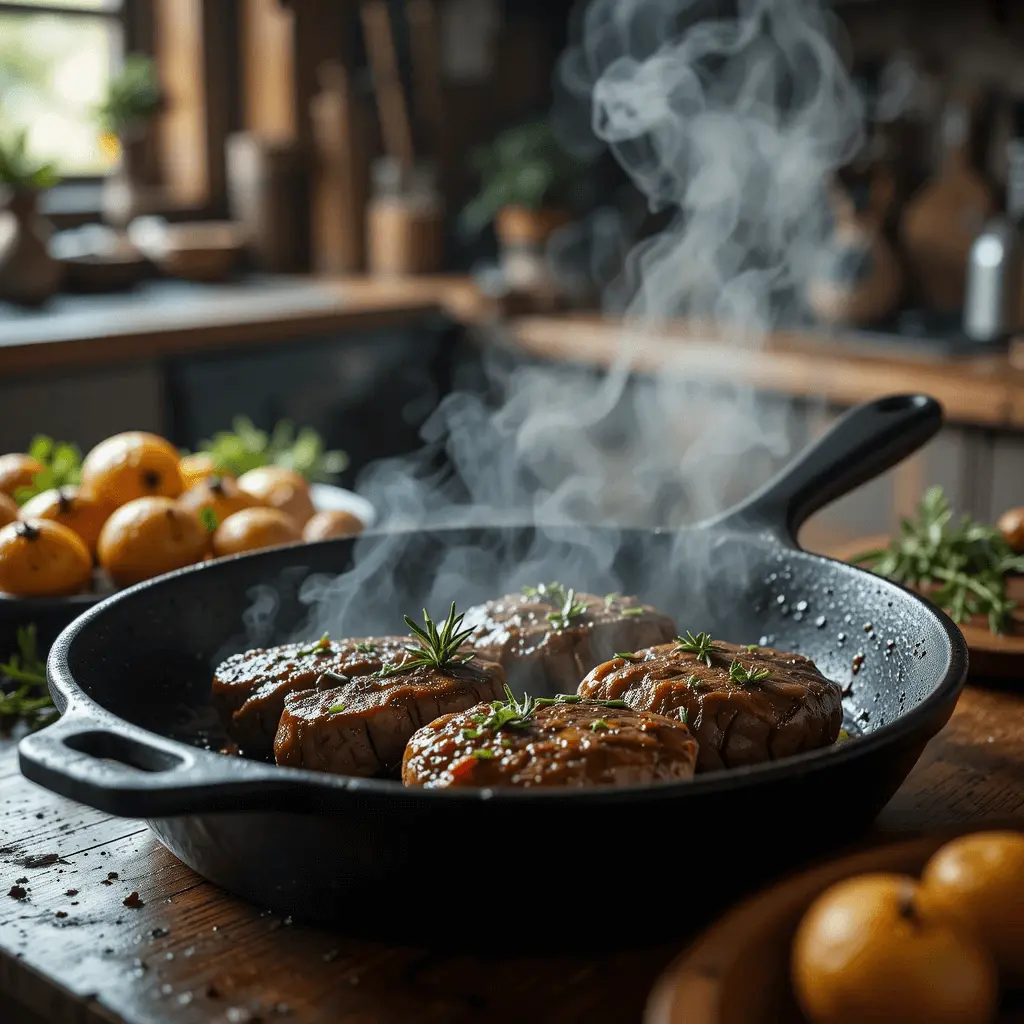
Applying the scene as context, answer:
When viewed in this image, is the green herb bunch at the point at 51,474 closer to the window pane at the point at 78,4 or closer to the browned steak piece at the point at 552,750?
the browned steak piece at the point at 552,750

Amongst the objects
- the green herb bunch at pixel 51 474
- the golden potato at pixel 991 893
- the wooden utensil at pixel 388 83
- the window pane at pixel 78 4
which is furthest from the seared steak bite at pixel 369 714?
the window pane at pixel 78 4

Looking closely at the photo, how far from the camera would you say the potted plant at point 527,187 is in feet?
→ 12.9

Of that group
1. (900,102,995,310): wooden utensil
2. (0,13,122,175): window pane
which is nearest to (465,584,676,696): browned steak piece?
(900,102,995,310): wooden utensil

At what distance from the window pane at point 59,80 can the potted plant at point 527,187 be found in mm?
1208

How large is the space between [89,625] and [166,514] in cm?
34

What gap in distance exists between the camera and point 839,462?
1.23 m

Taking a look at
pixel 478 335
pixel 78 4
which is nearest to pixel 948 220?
pixel 478 335

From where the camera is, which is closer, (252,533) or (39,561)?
(39,561)

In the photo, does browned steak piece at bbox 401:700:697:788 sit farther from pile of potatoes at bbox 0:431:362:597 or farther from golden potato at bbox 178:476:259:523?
golden potato at bbox 178:476:259:523

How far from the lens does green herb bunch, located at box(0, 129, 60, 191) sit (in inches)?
132

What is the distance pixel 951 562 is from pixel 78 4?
143 inches

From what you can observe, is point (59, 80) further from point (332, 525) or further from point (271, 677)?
point (271, 677)

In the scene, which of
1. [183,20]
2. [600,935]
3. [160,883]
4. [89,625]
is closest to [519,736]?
[600,935]

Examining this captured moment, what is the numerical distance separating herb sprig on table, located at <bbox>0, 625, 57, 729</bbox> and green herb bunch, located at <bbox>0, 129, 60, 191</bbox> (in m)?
2.46
